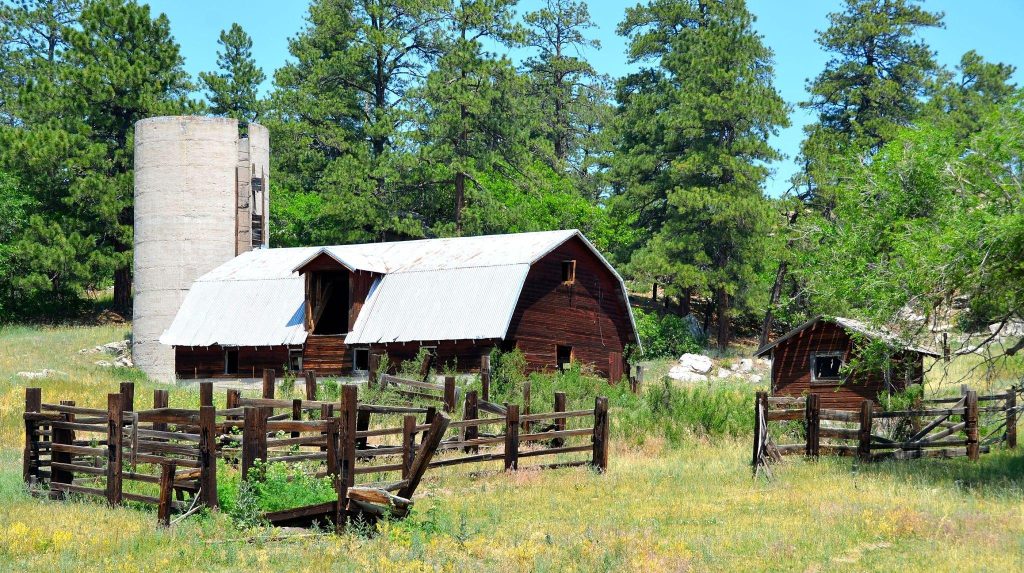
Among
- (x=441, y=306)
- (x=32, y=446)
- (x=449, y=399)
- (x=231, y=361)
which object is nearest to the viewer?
(x=32, y=446)

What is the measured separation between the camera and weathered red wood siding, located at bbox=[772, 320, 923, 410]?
3731cm

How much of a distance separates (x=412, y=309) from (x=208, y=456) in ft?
76.8

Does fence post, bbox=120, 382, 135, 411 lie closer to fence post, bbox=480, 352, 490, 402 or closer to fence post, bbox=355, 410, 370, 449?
fence post, bbox=355, 410, 370, 449

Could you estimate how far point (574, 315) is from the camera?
42.2m

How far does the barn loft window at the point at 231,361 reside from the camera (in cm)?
4488

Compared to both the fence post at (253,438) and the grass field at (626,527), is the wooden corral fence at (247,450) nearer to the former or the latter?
the fence post at (253,438)

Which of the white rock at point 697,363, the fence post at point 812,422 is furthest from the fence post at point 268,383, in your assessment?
the white rock at point 697,363

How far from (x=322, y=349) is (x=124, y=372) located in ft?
35.8

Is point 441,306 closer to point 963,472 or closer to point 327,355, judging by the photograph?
point 327,355

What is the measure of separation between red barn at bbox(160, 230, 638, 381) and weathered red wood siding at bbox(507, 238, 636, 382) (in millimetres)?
39

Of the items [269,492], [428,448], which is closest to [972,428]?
[428,448]

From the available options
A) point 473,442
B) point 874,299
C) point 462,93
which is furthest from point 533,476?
point 462,93

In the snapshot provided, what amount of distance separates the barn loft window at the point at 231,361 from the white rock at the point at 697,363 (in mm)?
23080

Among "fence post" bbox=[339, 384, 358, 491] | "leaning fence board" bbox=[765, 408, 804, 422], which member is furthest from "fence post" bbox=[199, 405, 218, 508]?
"leaning fence board" bbox=[765, 408, 804, 422]
